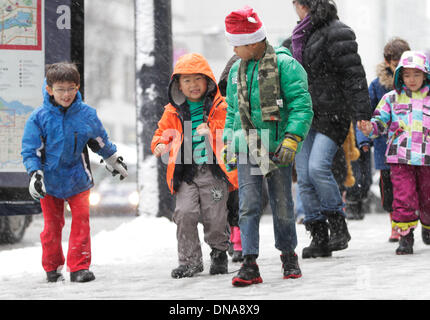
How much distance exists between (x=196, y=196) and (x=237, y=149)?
2.88 feet

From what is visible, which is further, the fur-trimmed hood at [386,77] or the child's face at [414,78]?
the fur-trimmed hood at [386,77]

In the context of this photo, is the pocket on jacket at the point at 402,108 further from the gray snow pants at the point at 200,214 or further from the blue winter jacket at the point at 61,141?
the blue winter jacket at the point at 61,141

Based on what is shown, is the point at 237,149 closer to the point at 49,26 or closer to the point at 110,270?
the point at 110,270

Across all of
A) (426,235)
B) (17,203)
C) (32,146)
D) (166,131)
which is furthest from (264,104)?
(17,203)

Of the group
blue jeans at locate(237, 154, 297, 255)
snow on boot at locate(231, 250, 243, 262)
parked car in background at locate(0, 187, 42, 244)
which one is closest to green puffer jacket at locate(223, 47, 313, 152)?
blue jeans at locate(237, 154, 297, 255)

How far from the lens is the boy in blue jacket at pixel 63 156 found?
6.67 meters

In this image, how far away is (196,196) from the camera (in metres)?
6.95

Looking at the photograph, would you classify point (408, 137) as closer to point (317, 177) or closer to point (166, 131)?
point (317, 177)

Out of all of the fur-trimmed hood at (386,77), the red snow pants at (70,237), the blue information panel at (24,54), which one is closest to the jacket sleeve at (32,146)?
the red snow pants at (70,237)

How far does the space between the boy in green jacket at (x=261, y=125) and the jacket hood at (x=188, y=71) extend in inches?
25.5

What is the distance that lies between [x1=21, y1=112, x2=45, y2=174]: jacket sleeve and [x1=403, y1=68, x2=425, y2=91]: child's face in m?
3.27

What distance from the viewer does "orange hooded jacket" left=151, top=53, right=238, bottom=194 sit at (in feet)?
22.6

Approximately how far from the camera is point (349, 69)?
7.48m
